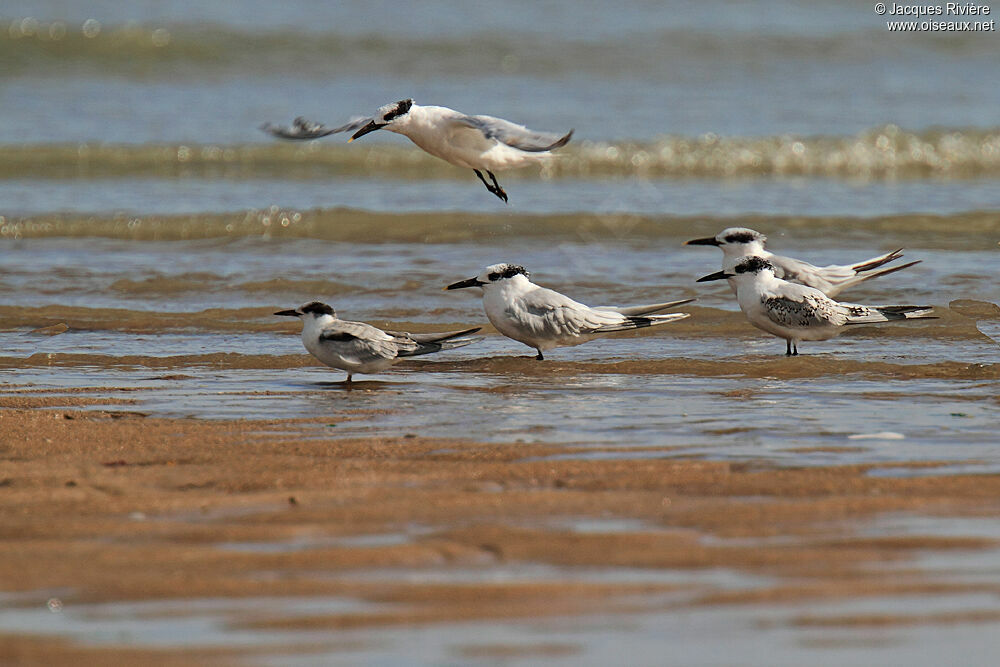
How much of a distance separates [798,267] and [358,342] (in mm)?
3202

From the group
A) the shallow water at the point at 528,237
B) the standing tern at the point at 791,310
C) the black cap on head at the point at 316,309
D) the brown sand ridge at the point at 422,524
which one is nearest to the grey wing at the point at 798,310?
the standing tern at the point at 791,310

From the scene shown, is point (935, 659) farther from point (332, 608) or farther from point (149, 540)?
point (149, 540)

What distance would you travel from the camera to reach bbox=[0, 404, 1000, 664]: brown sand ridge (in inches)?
132

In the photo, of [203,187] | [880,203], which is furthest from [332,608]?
[203,187]

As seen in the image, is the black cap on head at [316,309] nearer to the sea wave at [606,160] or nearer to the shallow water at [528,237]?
the shallow water at [528,237]

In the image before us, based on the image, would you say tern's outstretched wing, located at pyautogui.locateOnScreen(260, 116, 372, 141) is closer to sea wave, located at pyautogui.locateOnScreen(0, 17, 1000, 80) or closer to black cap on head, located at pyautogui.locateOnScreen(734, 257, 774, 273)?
black cap on head, located at pyautogui.locateOnScreen(734, 257, 774, 273)

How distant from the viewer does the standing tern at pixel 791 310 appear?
778cm

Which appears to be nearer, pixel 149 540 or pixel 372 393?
pixel 149 540

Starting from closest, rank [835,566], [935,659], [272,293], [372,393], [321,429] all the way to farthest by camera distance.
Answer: [935,659] < [835,566] < [321,429] < [372,393] < [272,293]

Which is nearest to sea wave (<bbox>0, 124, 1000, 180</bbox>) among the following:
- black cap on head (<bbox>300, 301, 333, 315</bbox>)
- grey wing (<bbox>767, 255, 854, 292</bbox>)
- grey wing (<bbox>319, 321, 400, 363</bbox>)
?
grey wing (<bbox>767, 255, 854, 292</bbox>)

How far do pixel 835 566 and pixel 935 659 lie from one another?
570mm

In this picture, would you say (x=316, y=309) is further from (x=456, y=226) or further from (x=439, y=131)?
(x=456, y=226)

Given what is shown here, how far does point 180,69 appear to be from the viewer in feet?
75.0

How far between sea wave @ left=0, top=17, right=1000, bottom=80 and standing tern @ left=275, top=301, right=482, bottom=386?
1580 centimetres
